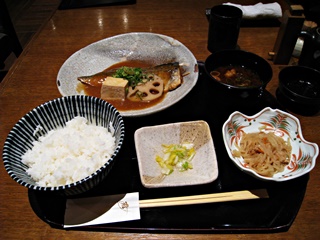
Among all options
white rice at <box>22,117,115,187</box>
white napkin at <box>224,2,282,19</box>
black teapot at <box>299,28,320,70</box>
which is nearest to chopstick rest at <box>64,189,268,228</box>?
white rice at <box>22,117,115,187</box>

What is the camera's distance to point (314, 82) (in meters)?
1.69

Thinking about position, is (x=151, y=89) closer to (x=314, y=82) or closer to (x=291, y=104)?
(x=291, y=104)

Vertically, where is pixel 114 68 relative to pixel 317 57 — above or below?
below

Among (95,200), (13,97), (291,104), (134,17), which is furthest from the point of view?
(134,17)

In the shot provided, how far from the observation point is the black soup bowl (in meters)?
1.55

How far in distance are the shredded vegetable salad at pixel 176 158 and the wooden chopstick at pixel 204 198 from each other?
0.53 feet

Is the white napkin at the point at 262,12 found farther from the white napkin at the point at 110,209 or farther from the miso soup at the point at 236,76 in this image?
the white napkin at the point at 110,209

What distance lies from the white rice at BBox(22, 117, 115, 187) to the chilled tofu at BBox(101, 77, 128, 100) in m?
0.39

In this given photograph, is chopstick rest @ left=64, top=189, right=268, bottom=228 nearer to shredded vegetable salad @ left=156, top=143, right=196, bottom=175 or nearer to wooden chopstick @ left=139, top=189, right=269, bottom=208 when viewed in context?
wooden chopstick @ left=139, top=189, right=269, bottom=208

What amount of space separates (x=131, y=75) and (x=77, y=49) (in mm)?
680

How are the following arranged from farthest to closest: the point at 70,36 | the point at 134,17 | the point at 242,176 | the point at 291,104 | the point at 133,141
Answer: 1. the point at 134,17
2. the point at 70,36
3. the point at 291,104
4. the point at 133,141
5. the point at 242,176

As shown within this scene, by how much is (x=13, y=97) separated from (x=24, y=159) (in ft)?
2.58

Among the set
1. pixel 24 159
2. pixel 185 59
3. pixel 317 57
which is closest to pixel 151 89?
pixel 185 59

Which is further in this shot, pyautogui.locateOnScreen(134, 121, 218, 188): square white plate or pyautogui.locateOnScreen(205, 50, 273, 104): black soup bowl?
Result: pyautogui.locateOnScreen(205, 50, 273, 104): black soup bowl
